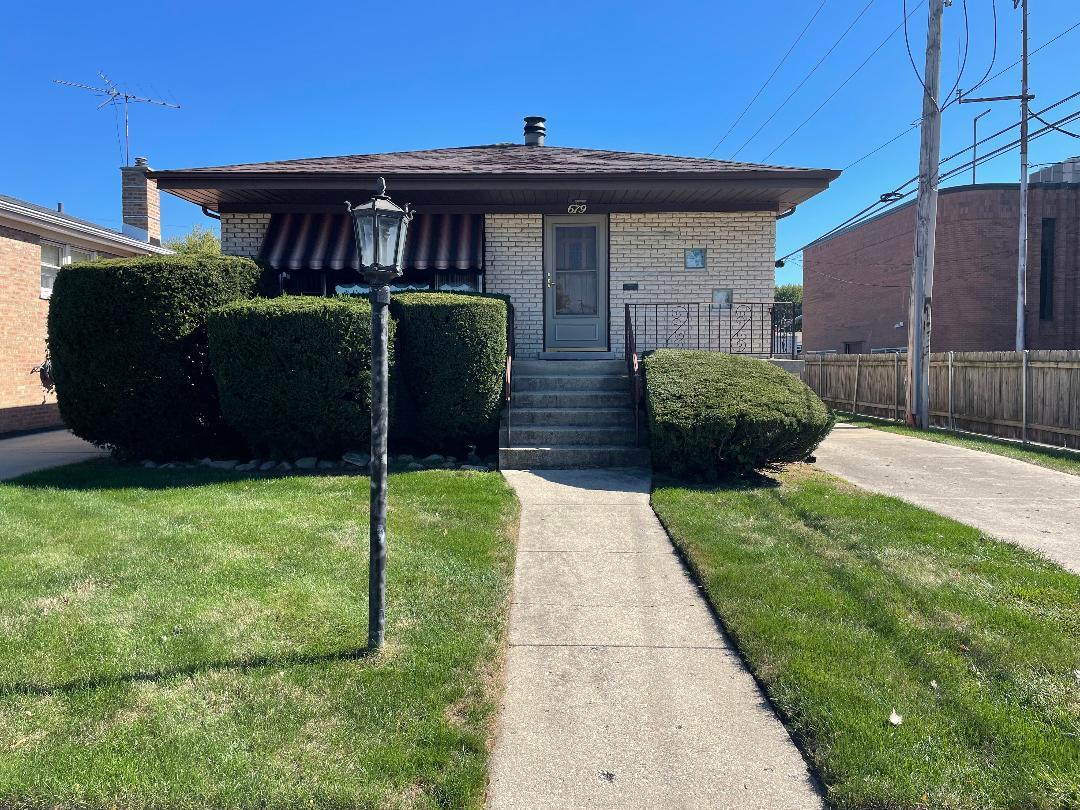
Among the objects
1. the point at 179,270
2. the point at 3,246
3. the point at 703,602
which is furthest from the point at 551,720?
the point at 3,246

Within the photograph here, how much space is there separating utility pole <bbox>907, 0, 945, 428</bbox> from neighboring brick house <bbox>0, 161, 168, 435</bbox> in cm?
1328

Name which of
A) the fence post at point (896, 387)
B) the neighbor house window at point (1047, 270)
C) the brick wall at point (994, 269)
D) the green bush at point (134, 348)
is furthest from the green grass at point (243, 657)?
the neighbor house window at point (1047, 270)

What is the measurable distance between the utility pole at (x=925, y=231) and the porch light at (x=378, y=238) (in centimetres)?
1219

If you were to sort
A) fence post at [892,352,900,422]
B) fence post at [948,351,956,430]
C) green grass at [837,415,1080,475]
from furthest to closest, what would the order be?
fence post at [892,352,900,422], fence post at [948,351,956,430], green grass at [837,415,1080,475]

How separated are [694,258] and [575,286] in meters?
1.92

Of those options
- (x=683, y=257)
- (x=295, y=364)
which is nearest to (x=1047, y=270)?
(x=683, y=257)

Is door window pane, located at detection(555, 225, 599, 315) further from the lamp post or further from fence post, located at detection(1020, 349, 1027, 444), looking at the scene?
the lamp post

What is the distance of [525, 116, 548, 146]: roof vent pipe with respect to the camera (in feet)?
44.8

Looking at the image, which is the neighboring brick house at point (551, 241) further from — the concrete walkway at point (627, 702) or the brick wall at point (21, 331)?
the concrete walkway at point (627, 702)

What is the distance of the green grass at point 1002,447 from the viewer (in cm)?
887

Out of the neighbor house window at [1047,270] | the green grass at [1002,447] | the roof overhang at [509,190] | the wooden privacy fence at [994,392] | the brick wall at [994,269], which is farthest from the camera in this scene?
the neighbor house window at [1047,270]

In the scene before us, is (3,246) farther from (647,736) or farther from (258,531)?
(647,736)

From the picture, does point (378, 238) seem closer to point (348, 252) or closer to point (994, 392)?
point (348, 252)

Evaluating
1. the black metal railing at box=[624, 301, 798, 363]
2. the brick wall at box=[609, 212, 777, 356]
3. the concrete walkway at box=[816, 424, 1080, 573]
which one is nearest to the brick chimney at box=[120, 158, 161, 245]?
the brick wall at box=[609, 212, 777, 356]
